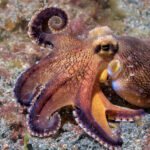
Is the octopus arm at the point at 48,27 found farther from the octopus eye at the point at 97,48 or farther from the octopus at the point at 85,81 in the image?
the octopus eye at the point at 97,48

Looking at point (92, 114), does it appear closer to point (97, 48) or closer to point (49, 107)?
point (49, 107)

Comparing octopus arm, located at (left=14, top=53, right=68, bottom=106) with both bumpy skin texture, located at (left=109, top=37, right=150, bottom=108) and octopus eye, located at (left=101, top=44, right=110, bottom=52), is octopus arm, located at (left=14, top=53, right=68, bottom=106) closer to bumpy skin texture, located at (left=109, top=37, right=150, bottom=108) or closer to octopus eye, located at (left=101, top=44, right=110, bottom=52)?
octopus eye, located at (left=101, top=44, right=110, bottom=52)

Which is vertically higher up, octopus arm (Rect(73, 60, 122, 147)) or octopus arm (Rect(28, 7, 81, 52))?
octopus arm (Rect(28, 7, 81, 52))

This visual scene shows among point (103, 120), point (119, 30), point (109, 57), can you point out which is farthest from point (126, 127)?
point (119, 30)

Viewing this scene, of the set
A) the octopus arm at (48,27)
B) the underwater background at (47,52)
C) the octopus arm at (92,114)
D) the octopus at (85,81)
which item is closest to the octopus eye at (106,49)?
the octopus at (85,81)

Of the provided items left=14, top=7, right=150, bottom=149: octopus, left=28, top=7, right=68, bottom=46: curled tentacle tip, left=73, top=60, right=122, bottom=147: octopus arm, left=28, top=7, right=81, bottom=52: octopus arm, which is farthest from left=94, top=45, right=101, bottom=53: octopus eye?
left=28, top=7, right=68, bottom=46: curled tentacle tip

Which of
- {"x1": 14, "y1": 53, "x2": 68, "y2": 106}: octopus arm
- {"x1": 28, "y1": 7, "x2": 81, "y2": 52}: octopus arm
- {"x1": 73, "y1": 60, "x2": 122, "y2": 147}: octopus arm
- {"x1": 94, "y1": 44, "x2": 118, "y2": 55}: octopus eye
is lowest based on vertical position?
{"x1": 73, "y1": 60, "x2": 122, "y2": 147}: octopus arm

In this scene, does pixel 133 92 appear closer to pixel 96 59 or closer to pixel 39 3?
pixel 96 59
